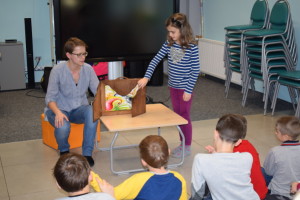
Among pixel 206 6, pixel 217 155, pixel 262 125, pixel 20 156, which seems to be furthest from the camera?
pixel 206 6

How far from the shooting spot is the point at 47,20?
6762 mm

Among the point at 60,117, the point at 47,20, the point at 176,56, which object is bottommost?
the point at 60,117

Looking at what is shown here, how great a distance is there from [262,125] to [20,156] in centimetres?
252

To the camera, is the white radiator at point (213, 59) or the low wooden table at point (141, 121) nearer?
the low wooden table at point (141, 121)

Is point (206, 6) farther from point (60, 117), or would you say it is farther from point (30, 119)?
point (60, 117)

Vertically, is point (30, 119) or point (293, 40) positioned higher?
point (293, 40)

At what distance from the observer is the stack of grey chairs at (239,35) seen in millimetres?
5504

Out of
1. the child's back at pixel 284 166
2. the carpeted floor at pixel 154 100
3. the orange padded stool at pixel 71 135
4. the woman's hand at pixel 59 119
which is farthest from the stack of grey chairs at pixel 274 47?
the child's back at pixel 284 166

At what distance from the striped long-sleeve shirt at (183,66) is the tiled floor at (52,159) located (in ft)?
2.18

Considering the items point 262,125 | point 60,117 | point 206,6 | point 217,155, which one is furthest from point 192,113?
point 217,155

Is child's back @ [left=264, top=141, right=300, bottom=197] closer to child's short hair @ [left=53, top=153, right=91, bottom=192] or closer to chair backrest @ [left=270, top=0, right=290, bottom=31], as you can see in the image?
child's short hair @ [left=53, top=153, right=91, bottom=192]

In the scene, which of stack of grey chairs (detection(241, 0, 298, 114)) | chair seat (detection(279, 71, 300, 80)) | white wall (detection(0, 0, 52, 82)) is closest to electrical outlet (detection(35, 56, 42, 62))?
white wall (detection(0, 0, 52, 82))

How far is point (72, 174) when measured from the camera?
5.99ft

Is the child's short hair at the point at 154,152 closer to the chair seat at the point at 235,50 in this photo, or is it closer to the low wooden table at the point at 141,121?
the low wooden table at the point at 141,121
